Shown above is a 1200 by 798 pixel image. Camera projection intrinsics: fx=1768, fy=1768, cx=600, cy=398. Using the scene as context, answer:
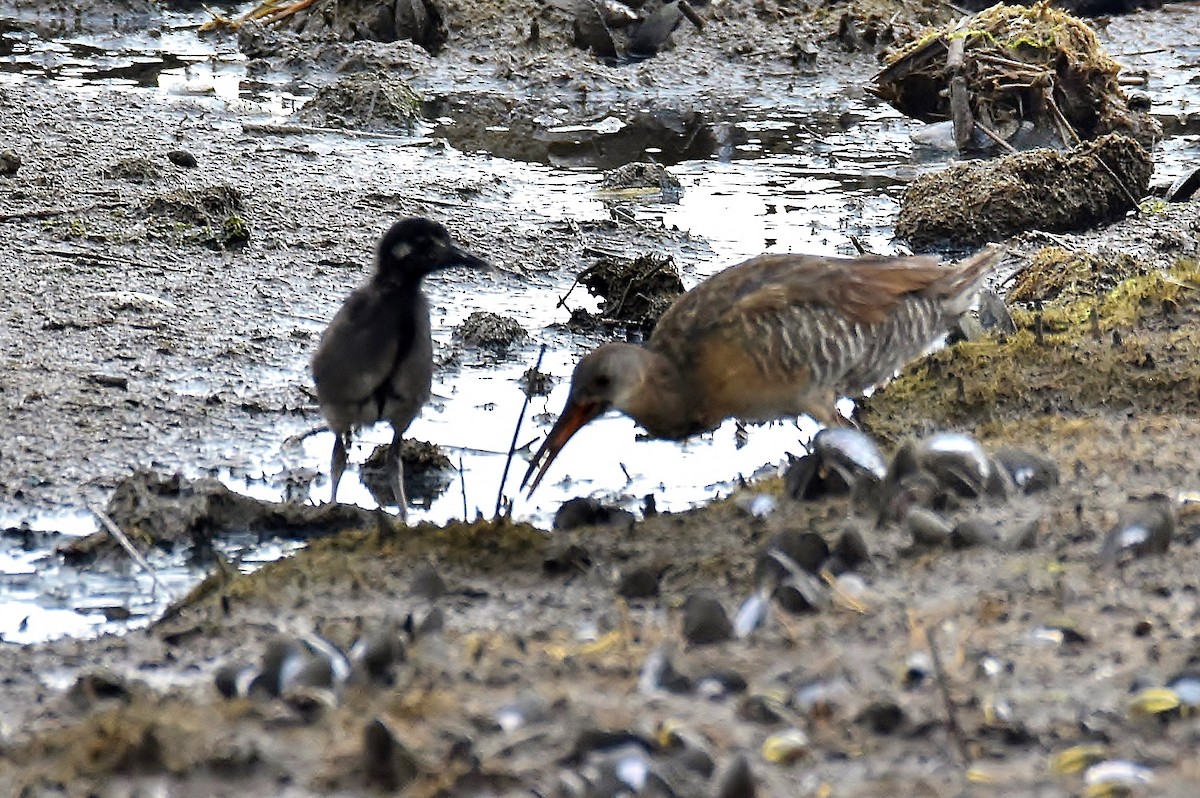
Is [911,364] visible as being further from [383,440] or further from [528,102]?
[528,102]

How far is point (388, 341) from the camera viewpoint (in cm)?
675

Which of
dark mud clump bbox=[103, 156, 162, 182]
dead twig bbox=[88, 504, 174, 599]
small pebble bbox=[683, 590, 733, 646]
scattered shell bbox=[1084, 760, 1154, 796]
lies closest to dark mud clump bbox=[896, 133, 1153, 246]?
dark mud clump bbox=[103, 156, 162, 182]

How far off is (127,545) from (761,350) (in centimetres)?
251

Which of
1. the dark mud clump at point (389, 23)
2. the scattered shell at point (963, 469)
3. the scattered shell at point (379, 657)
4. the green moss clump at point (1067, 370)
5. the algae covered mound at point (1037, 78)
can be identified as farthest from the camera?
the dark mud clump at point (389, 23)

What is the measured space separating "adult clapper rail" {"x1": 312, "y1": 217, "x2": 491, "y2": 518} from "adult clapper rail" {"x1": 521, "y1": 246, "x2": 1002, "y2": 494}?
2.04ft

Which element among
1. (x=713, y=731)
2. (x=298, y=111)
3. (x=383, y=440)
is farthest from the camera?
(x=298, y=111)

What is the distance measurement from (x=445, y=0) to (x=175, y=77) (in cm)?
272

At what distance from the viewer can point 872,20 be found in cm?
1583

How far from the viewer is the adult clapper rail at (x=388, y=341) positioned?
6762mm

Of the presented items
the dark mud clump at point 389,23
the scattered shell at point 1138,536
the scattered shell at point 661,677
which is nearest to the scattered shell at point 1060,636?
the scattered shell at point 1138,536

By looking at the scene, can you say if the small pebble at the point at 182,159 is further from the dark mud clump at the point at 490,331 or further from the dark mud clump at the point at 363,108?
the dark mud clump at the point at 490,331

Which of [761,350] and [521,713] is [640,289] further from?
[521,713]

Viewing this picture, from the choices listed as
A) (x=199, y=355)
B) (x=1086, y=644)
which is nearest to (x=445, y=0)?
(x=199, y=355)

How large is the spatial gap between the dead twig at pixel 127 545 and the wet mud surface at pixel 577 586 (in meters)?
0.20
